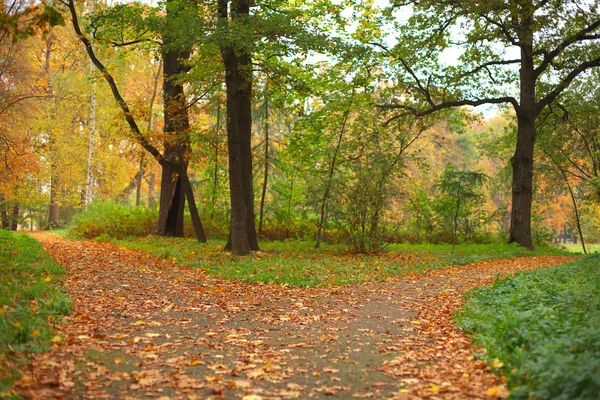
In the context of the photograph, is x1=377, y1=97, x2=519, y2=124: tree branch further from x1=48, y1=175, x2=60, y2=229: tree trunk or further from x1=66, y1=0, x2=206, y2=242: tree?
x1=48, y1=175, x2=60, y2=229: tree trunk

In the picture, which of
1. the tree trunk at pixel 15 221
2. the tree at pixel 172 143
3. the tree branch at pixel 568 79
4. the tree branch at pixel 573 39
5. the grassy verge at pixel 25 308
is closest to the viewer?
the grassy verge at pixel 25 308

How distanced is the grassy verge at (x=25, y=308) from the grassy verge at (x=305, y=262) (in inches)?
133

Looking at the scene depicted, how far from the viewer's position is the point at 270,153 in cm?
2117

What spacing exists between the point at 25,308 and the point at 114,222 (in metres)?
15.1

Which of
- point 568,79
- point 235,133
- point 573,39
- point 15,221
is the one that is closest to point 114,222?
point 235,133

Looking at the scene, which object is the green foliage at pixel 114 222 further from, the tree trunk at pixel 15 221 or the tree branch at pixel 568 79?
the tree branch at pixel 568 79

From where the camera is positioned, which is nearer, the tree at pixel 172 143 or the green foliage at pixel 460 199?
the tree at pixel 172 143

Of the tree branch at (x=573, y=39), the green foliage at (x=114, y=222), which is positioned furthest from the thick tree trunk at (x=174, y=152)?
the tree branch at (x=573, y=39)

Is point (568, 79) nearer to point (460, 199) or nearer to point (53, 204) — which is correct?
point (460, 199)

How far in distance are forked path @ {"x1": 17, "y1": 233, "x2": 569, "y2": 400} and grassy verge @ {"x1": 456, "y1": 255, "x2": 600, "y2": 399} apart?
0.25 m

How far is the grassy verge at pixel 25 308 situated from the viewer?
14.0 ft

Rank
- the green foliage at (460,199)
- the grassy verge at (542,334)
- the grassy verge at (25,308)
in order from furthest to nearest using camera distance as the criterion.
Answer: the green foliage at (460,199) < the grassy verge at (25,308) < the grassy verge at (542,334)

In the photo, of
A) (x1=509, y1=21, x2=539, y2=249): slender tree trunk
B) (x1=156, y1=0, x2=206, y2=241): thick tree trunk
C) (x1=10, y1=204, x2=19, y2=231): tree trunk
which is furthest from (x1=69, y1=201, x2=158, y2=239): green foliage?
(x1=509, y1=21, x2=539, y2=249): slender tree trunk

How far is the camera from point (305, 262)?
13.1 m
